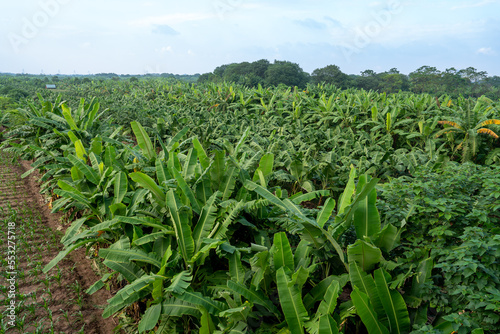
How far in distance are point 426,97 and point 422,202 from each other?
8.35 metres

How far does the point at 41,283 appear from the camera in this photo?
392 centimetres

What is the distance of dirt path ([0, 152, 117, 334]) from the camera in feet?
10.8

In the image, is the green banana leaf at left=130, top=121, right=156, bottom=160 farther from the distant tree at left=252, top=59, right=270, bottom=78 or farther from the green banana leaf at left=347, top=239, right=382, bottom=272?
the distant tree at left=252, top=59, right=270, bottom=78

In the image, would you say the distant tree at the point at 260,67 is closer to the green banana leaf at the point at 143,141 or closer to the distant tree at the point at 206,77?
the distant tree at the point at 206,77

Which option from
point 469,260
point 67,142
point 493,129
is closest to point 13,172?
point 67,142

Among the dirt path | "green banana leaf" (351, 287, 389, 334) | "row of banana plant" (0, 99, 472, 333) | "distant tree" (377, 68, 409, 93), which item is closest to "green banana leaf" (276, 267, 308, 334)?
"row of banana plant" (0, 99, 472, 333)

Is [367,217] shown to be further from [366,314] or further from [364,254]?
[366,314]

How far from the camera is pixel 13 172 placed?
842 cm

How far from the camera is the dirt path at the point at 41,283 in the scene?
10.8 feet

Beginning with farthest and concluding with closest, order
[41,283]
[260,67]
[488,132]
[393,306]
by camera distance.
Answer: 1. [260,67]
2. [488,132]
3. [41,283]
4. [393,306]

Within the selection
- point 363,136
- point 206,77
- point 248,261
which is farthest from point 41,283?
point 206,77

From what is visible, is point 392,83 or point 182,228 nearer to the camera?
point 182,228

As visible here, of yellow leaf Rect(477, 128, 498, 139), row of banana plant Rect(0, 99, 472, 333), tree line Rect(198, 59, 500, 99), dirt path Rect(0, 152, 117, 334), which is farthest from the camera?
tree line Rect(198, 59, 500, 99)

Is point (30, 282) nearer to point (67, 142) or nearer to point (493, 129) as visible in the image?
point (67, 142)
